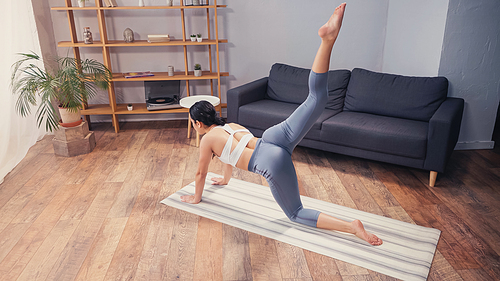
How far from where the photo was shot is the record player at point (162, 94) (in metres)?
4.25

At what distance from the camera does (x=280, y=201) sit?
90.7 inches

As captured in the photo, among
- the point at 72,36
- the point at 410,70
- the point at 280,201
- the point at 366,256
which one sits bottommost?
the point at 366,256

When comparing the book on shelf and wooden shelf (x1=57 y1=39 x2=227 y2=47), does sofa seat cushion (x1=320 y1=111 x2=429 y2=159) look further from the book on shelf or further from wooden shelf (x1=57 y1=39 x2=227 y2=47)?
the book on shelf

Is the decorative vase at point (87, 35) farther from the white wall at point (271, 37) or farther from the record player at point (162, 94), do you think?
the record player at point (162, 94)

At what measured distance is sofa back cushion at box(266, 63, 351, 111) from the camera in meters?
3.81

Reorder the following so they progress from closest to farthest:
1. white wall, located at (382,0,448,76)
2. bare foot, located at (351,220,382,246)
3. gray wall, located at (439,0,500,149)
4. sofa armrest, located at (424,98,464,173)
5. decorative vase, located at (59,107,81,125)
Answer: bare foot, located at (351,220,382,246) → sofa armrest, located at (424,98,464,173) → gray wall, located at (439,0,500,149) → white wall, located at (382,0,448,76) → decorative vase, located at (59,107,81,125)

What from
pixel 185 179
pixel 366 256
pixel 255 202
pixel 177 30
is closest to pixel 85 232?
pixel 185 179

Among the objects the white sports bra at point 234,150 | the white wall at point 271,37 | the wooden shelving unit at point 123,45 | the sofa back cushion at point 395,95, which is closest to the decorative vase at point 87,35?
the wooden shelving unit at point 123,45

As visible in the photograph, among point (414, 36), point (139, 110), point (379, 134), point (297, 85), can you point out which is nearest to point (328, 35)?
point (379, 134)

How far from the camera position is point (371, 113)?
3629mm

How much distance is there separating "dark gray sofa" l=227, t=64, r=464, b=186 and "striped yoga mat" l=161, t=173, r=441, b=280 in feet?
2.43

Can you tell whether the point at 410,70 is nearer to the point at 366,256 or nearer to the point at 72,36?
the point at 366,256

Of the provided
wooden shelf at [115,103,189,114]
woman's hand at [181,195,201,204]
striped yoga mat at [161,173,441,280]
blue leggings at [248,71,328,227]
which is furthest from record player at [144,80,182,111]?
blue leggings at [248,71,328,227]

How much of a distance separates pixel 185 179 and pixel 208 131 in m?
0.84
